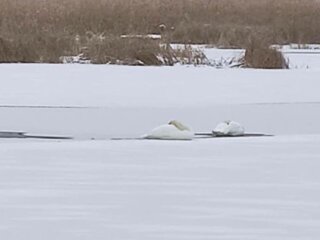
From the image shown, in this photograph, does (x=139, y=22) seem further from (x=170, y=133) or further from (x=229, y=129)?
Result: (x=170, y=133)

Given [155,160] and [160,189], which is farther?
[155,160]

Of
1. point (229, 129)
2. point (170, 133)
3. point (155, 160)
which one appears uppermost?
point (229, 129)

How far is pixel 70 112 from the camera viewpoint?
9.43 m

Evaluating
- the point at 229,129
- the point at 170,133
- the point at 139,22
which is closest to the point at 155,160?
the point at 170,133

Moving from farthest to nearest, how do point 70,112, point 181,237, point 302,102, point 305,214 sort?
point 302,102 < point 70,112 < point 305,214 < point 181,237

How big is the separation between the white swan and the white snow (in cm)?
29

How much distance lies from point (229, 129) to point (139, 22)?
1468 centimetres

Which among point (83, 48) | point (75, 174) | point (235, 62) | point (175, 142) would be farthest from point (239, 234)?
point (83, 48)

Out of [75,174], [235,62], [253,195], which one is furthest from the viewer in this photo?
[235,62]

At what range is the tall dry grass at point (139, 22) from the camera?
16.2m

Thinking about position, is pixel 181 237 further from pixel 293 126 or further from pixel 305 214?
pixel 293 126

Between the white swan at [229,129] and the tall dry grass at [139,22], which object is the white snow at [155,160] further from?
the tall dry grass at [139,22]

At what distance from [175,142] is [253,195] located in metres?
2.35

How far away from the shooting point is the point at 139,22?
22641 mm
